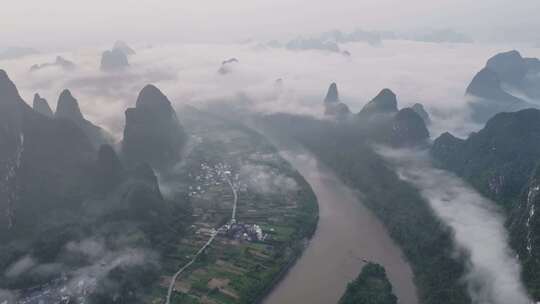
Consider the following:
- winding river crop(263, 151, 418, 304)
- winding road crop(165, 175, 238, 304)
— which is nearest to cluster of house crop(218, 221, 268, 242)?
winding road crop(165, 175, 238, 304)

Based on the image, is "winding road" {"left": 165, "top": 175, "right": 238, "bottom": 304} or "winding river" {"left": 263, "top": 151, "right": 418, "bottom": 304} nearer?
"winding road" {"left": 165, "top": 175, "right": 238, "bottom": 304}

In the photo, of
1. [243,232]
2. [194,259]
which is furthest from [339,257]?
[194,259]

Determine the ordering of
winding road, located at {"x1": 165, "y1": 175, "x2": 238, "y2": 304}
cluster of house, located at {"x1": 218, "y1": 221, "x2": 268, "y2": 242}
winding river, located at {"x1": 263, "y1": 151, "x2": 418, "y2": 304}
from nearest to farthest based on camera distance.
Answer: winding road, located at {"x1": 165, "y1": 175, "x2": 238, "y2": 304}, winding river, located at {"x1": 263, "y1": 151, "x2": 418, "y2": 304}, cluster of house, located at {"x1": 218, "y1": 221, "x2": 268, "y2": 242}

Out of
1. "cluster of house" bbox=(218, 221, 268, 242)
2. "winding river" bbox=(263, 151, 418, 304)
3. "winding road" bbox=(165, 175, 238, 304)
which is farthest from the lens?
"cluster of house" bbox=(218, 221, 268, 242)

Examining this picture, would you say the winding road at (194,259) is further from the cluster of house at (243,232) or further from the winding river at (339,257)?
the winding river at (339,257)

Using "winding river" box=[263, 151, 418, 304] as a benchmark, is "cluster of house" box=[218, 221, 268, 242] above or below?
above

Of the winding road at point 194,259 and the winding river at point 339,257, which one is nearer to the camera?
the winding road at point 194,259

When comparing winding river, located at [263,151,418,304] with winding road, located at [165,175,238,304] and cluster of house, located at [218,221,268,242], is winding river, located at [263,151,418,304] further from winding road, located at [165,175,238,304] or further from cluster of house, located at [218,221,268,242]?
winding road, located at [165,175,238,304]

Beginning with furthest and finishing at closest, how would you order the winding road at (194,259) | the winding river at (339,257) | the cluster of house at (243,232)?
the cluster of house at (243,232) → the winding river at (339,257) → the winding road at (194,259)

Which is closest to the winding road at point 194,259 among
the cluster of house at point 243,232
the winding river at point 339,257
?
the cluster of house at point 243,232
